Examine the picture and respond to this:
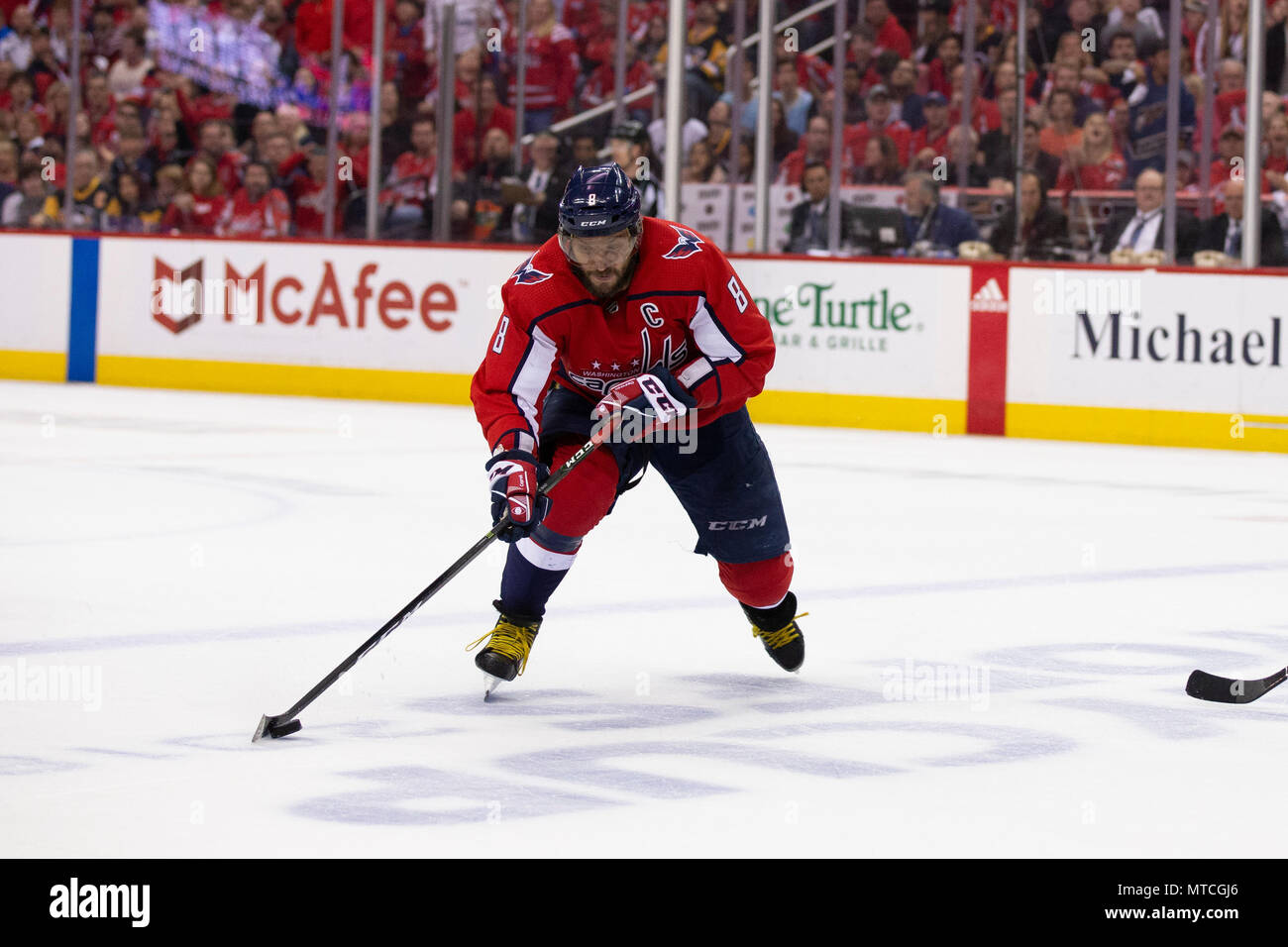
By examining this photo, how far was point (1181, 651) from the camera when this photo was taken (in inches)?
180

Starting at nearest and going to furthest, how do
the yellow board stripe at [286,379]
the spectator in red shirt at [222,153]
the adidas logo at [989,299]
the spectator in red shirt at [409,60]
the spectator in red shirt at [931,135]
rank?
the adidas logo at [989,299], the spectator in red shirt at [931,135], the spectator in red shirt at [409,60], the yellow board stripe at [286,379], the spectator in red shirt at [222,153]

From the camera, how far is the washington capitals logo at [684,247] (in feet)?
13.3

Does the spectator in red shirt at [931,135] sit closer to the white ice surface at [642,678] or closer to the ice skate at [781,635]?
the white ice surface at [642,678]

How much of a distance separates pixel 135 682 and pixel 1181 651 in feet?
7.63

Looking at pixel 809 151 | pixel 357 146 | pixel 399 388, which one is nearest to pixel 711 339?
pixel 809 151

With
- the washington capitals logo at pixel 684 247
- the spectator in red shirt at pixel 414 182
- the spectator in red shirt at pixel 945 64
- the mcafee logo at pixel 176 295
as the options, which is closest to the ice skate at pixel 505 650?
the washington capitals logo at pixel 684 247

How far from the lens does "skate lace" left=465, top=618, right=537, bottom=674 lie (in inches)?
161

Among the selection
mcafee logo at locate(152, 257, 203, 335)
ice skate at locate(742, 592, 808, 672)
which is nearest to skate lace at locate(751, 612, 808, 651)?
ice skate at locate(742, 592, 808, 672)

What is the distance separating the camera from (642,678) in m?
4.28

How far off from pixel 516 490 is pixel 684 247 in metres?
0.63

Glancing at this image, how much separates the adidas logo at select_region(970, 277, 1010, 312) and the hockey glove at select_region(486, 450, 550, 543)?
6.86m

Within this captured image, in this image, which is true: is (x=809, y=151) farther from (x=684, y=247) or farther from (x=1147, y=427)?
(x=684, y=247)

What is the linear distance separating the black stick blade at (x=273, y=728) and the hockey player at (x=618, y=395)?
53 cm
